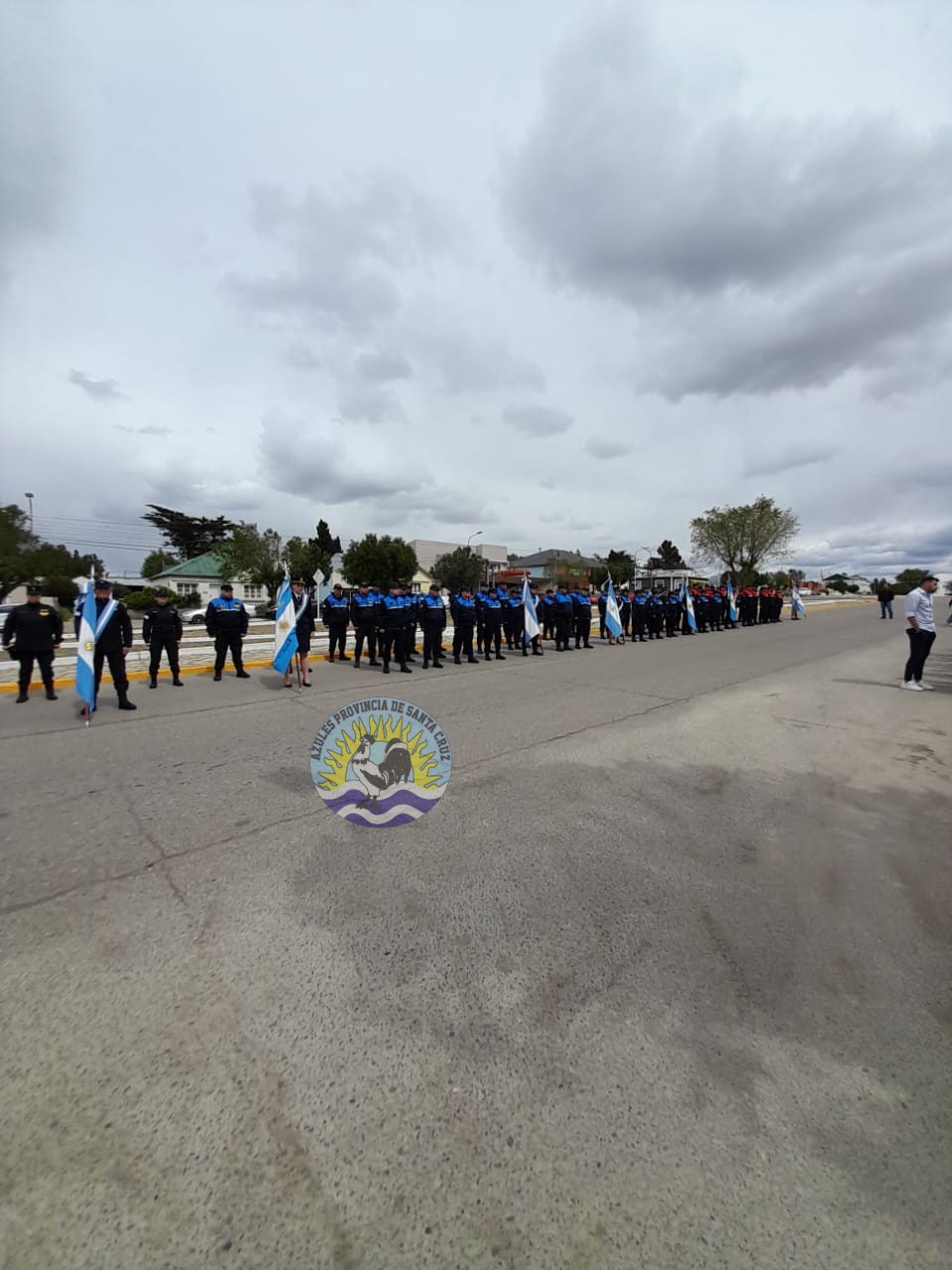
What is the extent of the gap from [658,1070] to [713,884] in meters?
1.35

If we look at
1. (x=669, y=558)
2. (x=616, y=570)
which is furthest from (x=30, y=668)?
(x=669, y=558)

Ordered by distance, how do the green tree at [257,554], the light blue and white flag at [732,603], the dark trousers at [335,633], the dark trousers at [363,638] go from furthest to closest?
the green tree at [257,554] < the light blue and white flag at [732,603] < the dark trousers at [335,633] < the dark trousers at [363,638]

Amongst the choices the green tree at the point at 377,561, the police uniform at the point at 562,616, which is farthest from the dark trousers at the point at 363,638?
the green tree at the point at 377,561

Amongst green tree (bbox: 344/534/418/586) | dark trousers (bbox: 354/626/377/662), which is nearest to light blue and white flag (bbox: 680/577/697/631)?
dark trousers (bbox: 354/626/377/662)

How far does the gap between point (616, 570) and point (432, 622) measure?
79.1m

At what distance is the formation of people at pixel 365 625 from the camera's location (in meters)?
7.17

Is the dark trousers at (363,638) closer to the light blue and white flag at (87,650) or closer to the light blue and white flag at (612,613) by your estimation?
the light blue and white flag at (87,650)

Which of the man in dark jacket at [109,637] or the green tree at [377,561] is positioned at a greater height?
the green tree at [377,561]

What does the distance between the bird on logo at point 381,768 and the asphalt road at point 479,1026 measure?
44cm

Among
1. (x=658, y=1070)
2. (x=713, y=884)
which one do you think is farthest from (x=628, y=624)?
(x=658, y=1070)

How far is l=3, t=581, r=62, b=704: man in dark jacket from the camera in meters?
7.18

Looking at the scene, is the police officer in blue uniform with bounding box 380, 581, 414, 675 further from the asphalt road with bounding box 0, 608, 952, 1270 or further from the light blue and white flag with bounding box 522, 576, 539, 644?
the asphalt road with bounding box 0, 608, 952, 1270

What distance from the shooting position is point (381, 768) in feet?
14.3

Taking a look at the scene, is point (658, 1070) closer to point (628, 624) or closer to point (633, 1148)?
point (633, 1148)
